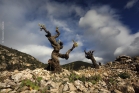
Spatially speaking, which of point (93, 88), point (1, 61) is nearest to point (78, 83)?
point (93, 88)

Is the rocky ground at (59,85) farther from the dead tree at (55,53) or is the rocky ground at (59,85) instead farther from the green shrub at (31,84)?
the dead tree at (55,53)

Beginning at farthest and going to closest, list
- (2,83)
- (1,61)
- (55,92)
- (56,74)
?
(1,61), (56,74), (2,83), (55,92)

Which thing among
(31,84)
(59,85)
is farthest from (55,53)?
(31,84)

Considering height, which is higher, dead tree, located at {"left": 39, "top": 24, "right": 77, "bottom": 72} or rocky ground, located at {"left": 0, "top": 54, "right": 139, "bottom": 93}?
dead tree, located at {"left": 39, "top": 24, "right": 77, "bottom": 72}

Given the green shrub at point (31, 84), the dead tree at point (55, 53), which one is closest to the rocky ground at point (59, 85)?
the green shrub at point (31, 84)

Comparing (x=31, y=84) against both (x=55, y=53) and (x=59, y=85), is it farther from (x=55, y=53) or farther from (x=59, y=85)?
(x=55, y=53)

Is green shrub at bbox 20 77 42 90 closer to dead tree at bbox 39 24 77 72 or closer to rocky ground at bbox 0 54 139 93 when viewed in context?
rocky ground at bbox 0 54 139 93

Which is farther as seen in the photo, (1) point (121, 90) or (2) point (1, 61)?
(2) point (1, 61)

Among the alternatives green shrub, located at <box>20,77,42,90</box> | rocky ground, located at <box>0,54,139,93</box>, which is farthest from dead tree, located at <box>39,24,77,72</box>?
green shrub, located at <box>20,77,42,90</box>

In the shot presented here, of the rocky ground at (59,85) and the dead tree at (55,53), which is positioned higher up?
the dead tree at (55,53)

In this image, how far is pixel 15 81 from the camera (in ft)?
45.4

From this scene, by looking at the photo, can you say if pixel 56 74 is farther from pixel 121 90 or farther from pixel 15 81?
pixel 121 90

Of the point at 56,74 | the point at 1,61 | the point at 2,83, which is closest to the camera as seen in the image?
the point at 2,83

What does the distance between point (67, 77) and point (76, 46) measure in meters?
5.54
